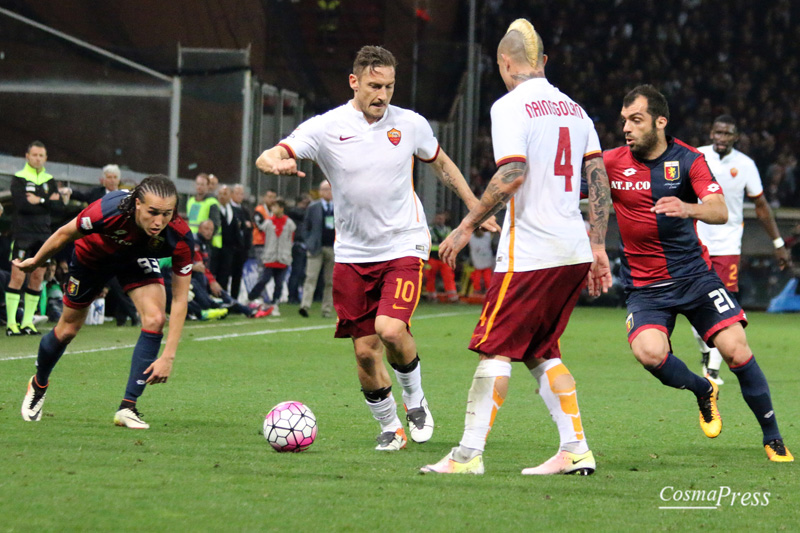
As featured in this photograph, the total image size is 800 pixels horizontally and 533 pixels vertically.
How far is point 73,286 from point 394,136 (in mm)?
2076

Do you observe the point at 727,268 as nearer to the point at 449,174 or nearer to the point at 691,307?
the point at 691,307

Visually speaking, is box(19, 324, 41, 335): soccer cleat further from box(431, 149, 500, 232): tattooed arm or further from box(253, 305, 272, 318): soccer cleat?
box(431, 149, 500, 232): tattooed arm

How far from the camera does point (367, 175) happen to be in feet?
20.0

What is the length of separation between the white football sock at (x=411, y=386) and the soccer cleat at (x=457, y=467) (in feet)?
3.80

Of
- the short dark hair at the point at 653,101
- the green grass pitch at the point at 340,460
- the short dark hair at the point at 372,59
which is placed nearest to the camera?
the green grass pitch at the point at 340,460

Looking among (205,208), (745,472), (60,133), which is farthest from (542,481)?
(60,133)

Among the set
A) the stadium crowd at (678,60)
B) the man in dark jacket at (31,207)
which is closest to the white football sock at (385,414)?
the man in dark jacket at (31,207)

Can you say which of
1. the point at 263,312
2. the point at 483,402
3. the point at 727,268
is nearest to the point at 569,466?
the point at 483,402

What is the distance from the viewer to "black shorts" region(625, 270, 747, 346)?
6.12 metres

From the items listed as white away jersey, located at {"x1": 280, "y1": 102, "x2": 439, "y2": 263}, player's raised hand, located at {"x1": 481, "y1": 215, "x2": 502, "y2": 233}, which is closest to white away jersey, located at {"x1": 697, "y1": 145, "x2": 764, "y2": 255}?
white away jersey, located at {"x1": 280, "y1": 102, "x2": 439, "y2": 263}

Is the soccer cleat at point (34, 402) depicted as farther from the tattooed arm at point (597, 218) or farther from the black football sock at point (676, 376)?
the black football sock at point (676, 376)

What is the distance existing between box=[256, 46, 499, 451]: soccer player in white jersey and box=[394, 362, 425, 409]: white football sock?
0.35 feet

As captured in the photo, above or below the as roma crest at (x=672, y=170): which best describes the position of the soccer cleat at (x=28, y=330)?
below

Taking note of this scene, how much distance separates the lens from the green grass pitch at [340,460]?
427 cm
